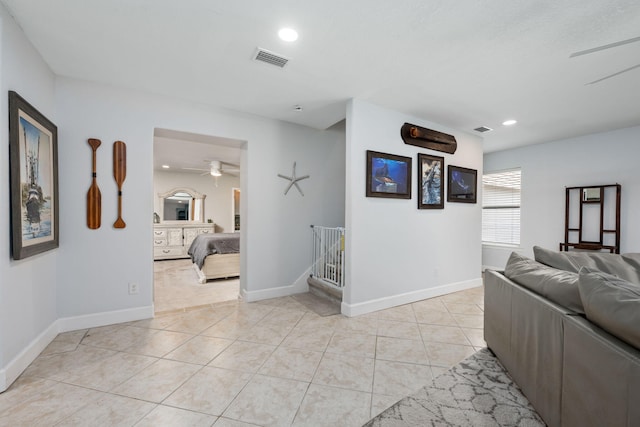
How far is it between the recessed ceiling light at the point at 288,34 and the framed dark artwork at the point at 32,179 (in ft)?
6.00

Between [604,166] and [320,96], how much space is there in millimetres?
4497

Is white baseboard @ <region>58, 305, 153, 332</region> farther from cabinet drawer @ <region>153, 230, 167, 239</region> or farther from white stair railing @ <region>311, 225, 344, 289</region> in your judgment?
cabinet drawer @ <region>153, 230, 167, 239</region>

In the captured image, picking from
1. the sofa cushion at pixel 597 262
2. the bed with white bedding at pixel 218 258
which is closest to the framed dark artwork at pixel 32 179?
the bed with white bedding at pixel 218 258

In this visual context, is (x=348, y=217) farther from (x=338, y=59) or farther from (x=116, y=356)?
(x=116, y=356)

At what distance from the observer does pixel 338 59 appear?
7.81 feet

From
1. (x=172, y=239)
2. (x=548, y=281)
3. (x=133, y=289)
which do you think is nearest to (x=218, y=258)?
(x=133, y=289)

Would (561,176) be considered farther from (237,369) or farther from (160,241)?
(160,241)

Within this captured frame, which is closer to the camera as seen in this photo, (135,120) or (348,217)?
(135,120)

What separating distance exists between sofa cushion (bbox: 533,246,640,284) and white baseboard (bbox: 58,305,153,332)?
3683 mm

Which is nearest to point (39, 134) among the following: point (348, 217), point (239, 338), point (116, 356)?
point (116, 356)

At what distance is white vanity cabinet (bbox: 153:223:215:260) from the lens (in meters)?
7.14

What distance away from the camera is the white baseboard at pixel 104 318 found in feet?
8.89

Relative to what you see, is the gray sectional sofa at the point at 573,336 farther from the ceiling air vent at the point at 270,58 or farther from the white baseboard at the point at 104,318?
the white baseboard at the point at 104,318

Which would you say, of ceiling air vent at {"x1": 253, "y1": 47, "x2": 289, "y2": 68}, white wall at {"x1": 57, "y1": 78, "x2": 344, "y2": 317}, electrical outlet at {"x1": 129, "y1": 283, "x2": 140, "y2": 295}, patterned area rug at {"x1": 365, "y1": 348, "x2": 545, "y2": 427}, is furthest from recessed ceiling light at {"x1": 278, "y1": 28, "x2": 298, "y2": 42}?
electrical outlet at {"x1": 129, "y1": 283, "x2": 140, "y2": 295}
